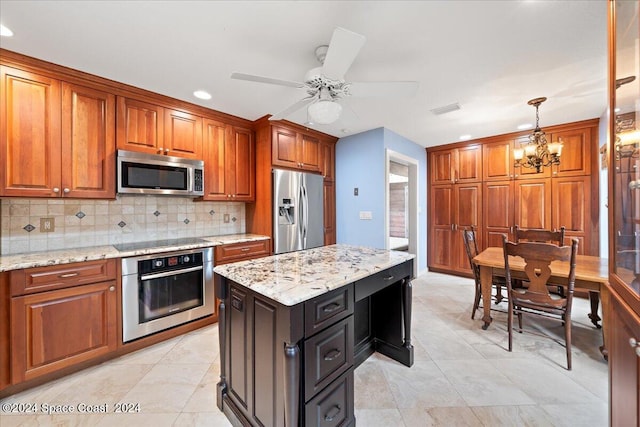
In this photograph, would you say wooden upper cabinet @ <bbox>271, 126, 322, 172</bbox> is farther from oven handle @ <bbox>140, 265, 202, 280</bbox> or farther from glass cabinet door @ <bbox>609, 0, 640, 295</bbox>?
glass cabinet door @ <bbox>609, 0, 640, 295</bbox>

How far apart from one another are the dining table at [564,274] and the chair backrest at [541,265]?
0.11m

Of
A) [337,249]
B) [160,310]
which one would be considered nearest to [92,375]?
[160,310]

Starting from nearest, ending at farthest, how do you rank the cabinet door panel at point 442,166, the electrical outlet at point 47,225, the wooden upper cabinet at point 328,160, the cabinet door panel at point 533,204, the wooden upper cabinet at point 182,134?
the electrical outlet at point 47,225
the wooden upper cabinet at point 182,134
the cabinet door panel at point 533,204
the wooden upper cabinet at point 328,160
the cabinet door panel at point 442,166

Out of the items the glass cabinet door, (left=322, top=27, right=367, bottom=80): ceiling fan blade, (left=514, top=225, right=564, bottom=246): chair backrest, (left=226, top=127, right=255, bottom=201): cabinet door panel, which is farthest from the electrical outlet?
(left=514, top=225, right=564, bottom=246): chair backrest

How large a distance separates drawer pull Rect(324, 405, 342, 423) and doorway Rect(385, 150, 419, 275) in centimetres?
257

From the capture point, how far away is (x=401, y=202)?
7938 millimetres

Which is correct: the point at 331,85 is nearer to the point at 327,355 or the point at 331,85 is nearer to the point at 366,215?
the point at 327,355

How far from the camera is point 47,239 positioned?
225cm

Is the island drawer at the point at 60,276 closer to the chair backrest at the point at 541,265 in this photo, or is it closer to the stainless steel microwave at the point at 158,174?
the stainless steel microwave at the point at 158,174

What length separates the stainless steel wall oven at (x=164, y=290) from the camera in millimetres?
2176

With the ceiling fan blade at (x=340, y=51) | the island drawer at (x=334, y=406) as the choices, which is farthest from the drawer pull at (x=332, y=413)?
the ceiling fan blade at (x=340, y=51)

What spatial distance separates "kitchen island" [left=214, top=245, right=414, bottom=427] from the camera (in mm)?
1120

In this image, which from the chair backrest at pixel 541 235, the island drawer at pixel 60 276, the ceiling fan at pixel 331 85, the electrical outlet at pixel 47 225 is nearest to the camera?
the ceiling fan at pixel 331 85

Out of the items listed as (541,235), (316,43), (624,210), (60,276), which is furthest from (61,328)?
(541,235)
